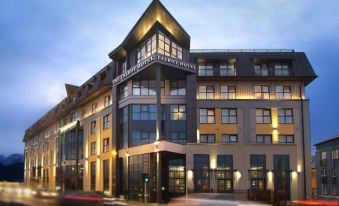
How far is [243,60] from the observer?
200ft

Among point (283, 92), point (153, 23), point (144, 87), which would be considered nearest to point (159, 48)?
point (153, 23)

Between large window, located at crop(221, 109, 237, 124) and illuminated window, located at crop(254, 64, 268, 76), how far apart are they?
5.74m

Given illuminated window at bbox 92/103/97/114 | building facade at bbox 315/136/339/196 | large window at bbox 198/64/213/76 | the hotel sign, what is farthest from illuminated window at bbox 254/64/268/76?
building facade at bbox 315/136/339/196

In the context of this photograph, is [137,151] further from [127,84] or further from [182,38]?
[182,38]

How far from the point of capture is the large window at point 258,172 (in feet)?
172

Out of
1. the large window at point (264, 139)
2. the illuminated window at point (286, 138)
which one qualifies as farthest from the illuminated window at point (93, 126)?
the illuminated window at point (286, 138)

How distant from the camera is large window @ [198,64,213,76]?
200 ft

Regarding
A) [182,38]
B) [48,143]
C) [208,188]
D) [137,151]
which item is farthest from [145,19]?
[48,143]

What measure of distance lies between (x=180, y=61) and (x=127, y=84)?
24.4 feet

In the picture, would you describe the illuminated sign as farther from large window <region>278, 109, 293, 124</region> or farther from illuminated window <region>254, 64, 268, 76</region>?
large window <region>278, 109, 293, 124</region>

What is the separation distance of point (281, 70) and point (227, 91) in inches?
285

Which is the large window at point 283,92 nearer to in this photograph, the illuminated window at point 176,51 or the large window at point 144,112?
the illuminated window at point 176,51

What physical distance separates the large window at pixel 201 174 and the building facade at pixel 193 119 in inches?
4.1

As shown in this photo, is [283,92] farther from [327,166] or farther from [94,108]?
[327,166]
